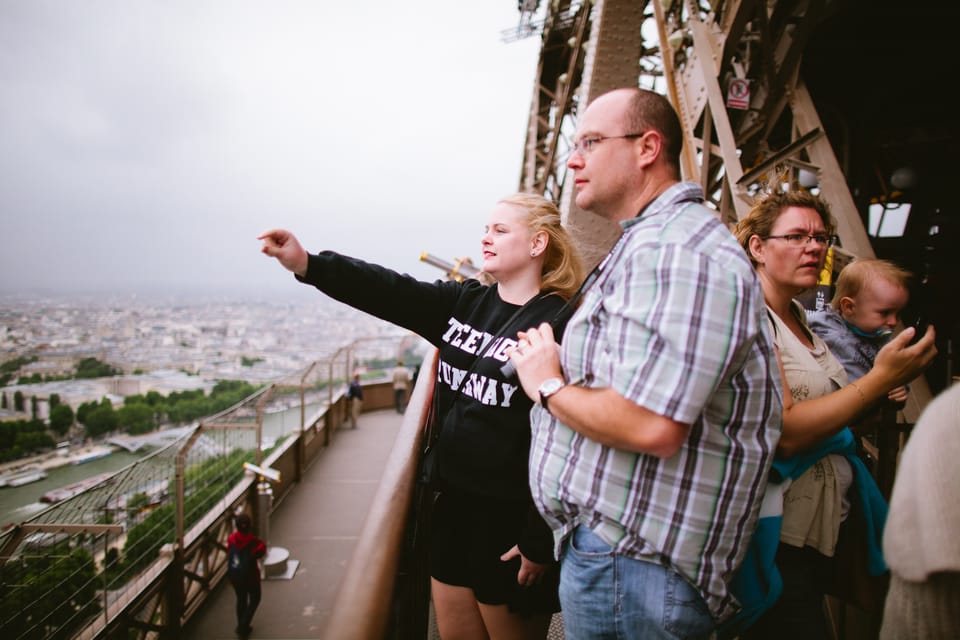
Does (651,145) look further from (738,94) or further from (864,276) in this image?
(738,94)

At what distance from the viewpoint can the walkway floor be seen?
7195 millimetres

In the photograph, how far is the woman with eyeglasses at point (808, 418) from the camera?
45.9 inches

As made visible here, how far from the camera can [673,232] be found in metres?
0.88

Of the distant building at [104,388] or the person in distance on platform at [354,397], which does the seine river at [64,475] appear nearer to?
the person in distance on platform at [354,397]

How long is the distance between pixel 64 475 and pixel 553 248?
25237 millimetres

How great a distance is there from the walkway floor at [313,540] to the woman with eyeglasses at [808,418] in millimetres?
5019

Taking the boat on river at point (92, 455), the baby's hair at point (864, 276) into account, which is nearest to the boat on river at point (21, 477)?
the boat on river at point (92, 455)

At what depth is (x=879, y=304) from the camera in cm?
178

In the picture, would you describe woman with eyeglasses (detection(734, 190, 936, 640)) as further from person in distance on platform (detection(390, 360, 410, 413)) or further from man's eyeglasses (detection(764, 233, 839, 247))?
person in distance on platform (detection(390, 360, 410, 413))

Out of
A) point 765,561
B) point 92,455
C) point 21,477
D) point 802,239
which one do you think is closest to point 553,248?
point 802,239

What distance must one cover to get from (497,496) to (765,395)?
0.76 m

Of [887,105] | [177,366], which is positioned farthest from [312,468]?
[177,366]

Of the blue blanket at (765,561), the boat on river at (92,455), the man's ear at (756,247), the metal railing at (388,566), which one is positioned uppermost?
the man's ear at (756,247)

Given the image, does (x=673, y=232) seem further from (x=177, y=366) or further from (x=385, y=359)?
(x=177, y=366)
